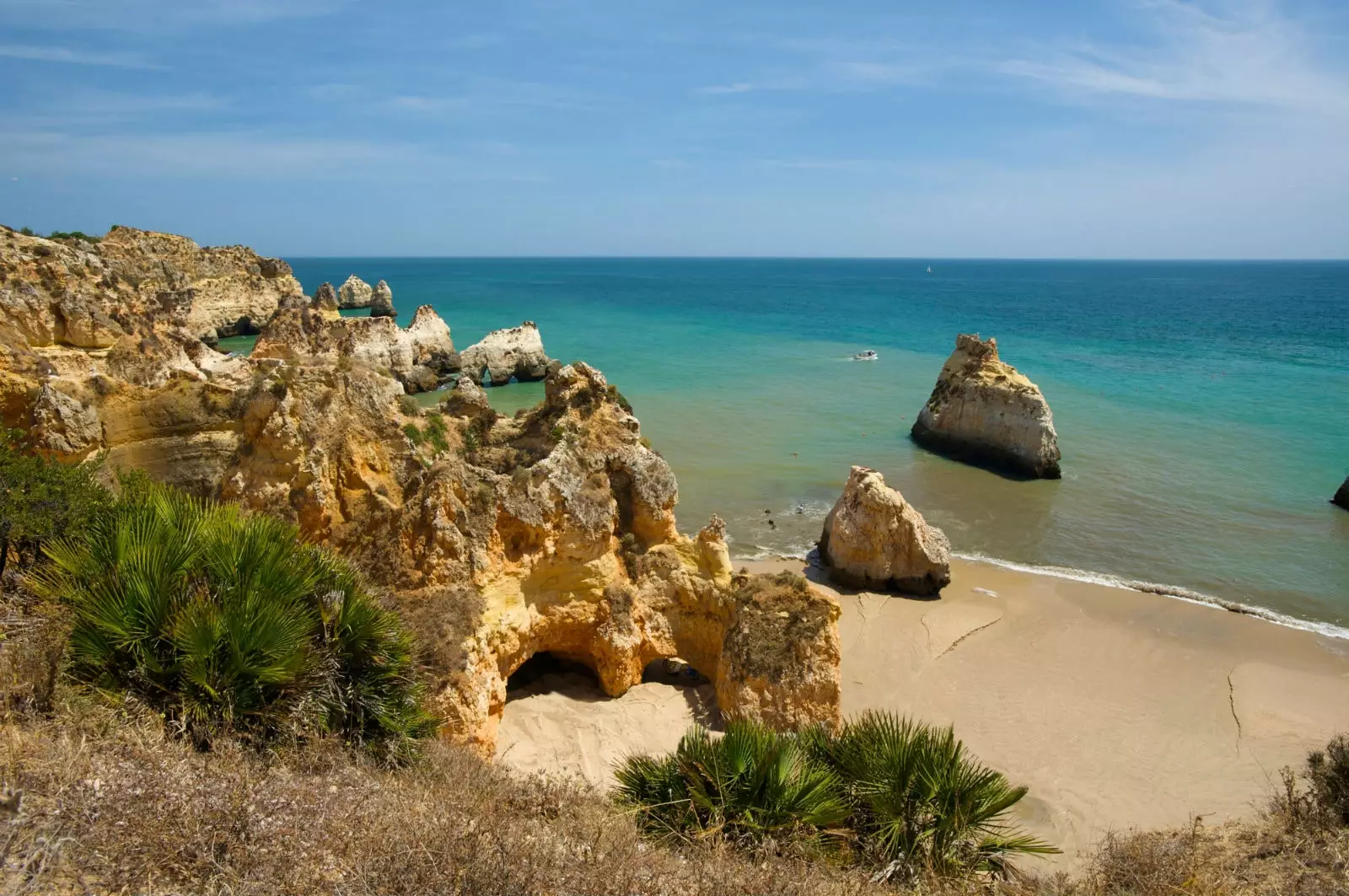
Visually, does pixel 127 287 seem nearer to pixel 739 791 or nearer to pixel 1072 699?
pixel 739 791

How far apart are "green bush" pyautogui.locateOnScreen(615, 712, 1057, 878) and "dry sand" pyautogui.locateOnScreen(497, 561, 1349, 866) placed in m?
2.24

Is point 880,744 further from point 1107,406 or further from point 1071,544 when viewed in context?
point 1107,406

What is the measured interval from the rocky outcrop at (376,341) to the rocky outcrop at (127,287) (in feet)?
11.3

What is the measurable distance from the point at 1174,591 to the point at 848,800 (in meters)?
15.2

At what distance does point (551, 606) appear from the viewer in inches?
422

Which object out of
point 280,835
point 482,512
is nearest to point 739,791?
point 280,835

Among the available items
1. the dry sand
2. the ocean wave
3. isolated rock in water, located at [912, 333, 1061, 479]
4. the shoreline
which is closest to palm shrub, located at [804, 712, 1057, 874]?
the dry sand

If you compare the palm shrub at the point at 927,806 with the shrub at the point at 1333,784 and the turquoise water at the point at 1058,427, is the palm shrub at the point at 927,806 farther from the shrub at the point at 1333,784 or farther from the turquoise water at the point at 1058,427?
the turquoise water at the point at 1058,427

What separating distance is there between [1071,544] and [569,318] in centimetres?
6284

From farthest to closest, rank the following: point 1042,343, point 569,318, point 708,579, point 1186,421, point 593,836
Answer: point 569,318 < point 1042,343 < point 1186,421 < point 708,579 < point 593,836

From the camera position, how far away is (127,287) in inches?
1053

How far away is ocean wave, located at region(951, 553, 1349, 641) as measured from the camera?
17250 mm

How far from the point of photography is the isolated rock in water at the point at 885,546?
56.6 feet

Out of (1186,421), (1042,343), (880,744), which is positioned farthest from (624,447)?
(1042,343)
